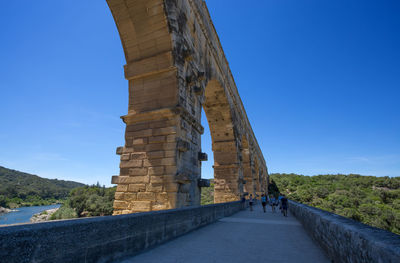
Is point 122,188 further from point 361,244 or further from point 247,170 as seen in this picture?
point 247,170

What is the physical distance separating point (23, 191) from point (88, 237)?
9801 centimetres

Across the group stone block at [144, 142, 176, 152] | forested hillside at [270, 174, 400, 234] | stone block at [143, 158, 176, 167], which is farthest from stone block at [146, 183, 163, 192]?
forested hillside at [270, 174, 400, 234]

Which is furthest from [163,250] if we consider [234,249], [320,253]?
[320,253]

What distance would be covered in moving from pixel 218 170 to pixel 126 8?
10946 mm

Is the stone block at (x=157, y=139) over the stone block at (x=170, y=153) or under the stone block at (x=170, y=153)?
over

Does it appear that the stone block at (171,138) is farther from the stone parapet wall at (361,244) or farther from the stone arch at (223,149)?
the stone arch at (223,149)

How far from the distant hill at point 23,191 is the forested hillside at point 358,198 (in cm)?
7889

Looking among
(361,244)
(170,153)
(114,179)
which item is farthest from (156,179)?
(361,244)

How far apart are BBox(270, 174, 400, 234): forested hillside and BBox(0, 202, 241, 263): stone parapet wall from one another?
101ft

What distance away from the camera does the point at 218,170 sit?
47.1ft

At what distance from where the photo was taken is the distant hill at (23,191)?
66312 mm

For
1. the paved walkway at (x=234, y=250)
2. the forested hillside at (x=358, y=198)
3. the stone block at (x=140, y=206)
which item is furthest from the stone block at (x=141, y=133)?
the forested hillside at (x=358, y=198)

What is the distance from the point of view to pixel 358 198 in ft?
127

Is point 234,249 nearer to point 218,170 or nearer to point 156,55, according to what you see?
point 156,55
